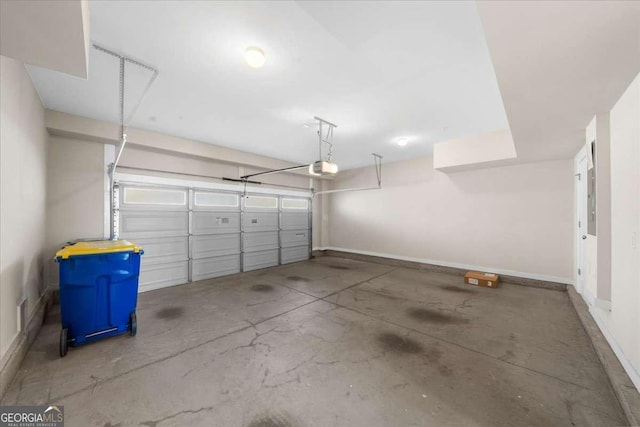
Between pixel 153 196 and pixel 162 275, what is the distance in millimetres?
1657

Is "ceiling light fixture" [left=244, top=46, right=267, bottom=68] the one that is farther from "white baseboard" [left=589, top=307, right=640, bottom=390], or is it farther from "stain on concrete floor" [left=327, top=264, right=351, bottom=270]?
"stain on concrete floor" [left=327, top=264, right=351, bottom=270]

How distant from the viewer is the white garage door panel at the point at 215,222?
5.40m

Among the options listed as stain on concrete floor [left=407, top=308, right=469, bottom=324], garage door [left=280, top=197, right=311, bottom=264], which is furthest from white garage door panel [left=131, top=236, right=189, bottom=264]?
stain on concrete floor [left=407, top=308, right=469, bottom=324]

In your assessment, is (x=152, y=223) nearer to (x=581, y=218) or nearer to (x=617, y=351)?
(x=617, y=351)

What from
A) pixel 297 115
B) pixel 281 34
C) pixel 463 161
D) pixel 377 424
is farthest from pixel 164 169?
pixel 463 161

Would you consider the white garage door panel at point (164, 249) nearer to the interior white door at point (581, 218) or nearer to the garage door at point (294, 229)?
the garage door at point (294, 229)

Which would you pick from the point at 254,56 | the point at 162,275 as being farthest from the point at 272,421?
the point at 162,275

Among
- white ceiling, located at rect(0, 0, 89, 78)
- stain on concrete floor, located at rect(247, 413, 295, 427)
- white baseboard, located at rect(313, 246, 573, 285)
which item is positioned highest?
white ceiling, located at rect(0, 0, 89, 78)

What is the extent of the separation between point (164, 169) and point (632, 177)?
6.63 meters

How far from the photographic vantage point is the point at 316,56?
7.50 ft

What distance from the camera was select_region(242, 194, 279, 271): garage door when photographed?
6.33 metres

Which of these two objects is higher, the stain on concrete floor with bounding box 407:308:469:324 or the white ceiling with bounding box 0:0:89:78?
the white ceiling with bounding box 0:0:89:78

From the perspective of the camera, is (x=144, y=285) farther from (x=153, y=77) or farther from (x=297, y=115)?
(x=297, y=115)

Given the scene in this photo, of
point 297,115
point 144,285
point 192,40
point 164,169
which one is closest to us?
point 192,40
